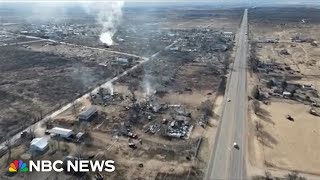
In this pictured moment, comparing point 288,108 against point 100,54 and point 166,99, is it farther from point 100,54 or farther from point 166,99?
point 100,54

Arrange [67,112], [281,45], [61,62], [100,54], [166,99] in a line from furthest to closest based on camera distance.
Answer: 1. [281,45]
2. [100,54]
3. [61,62]
4. [166,99]
5. [67,112]

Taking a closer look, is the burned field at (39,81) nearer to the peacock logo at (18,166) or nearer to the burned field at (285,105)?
the peacock logo at (18,166)

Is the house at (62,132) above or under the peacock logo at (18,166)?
above

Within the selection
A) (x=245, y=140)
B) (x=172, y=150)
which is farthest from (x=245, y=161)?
(x=172, y=150)

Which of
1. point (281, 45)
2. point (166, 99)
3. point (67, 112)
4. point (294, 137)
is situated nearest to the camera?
point (294, 137)

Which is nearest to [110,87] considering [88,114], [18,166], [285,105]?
[88,114]

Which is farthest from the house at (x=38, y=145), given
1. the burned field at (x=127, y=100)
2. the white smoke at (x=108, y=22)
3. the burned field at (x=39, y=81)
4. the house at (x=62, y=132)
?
the white smoke at (x=108, y=22)

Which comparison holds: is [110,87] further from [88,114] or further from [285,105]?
[285,105]
